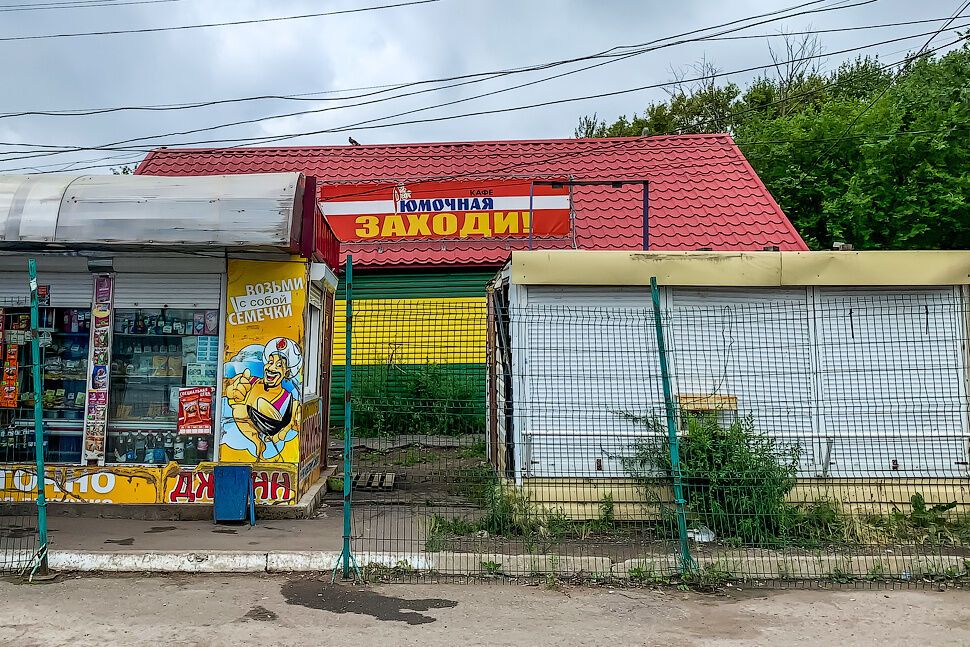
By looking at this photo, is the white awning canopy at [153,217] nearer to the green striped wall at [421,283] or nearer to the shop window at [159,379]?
the shop window at [159,379]

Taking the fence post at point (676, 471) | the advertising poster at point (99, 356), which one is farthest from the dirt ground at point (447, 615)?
the advertising poster at point (99, 356)

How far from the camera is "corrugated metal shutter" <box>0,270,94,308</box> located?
8367 mm

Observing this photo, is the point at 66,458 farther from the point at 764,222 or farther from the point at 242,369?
the point at 764,222

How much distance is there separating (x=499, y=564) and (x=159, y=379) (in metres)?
4.66

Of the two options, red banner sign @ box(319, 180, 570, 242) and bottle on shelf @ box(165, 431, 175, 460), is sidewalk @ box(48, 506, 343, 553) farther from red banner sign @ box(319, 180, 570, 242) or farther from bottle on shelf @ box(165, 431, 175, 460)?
red banner sign @ box(319, 180, 570, 242)

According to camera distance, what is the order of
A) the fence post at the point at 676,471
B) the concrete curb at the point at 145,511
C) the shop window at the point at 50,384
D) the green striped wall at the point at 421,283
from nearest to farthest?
the fence post at the point at 676,471
the concrete curb at the point at 145,511
the shop window at the point at 50,384
the green striped wall at the point at 421,283

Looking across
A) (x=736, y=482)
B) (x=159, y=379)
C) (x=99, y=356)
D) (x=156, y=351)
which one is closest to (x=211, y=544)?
(x=159, y=379)

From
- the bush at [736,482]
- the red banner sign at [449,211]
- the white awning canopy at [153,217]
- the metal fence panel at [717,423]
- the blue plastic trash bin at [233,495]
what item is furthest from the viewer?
the red banner sign at [449,211]

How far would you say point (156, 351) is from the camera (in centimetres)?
841

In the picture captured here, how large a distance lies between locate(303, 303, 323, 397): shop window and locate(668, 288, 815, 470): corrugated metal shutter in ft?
15.2

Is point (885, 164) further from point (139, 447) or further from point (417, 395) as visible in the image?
point (139, 447)

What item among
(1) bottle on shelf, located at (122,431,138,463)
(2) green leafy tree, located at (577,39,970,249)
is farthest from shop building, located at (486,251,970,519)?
(2) green leafy tree, located at (577,39,970,249)

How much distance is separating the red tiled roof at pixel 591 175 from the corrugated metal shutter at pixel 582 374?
20.9 ft

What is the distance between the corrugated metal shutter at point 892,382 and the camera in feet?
24.9
